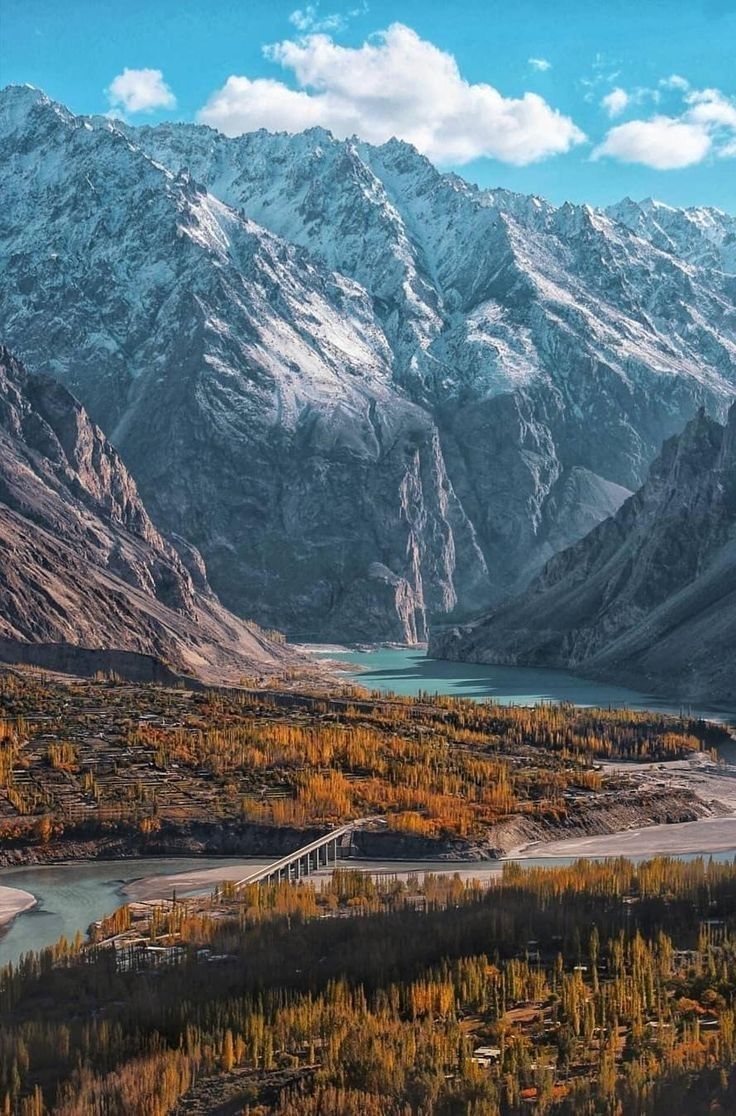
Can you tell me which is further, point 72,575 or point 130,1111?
point 72,575

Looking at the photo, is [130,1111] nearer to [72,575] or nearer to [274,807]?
[274,807]

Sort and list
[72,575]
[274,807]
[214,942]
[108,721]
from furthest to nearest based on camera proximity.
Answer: [72,575] → [108,721] → [274,807] → [214,942]

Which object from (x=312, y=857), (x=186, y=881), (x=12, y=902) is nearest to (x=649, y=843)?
(x=312, y=857)

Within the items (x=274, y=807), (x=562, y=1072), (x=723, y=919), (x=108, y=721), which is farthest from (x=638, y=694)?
(x=562, y=1072)

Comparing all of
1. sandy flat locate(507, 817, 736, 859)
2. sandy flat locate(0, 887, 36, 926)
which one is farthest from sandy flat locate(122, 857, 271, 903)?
sandy flat locate(507, 817, 736, 859)

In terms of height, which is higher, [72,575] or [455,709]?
[72,575]

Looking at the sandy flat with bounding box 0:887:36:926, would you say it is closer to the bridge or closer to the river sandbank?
the river sandbank

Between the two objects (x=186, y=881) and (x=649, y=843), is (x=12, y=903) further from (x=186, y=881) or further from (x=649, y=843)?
(x=649, y=843)
